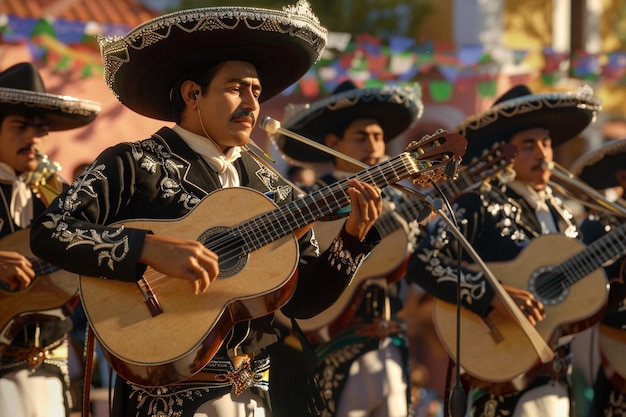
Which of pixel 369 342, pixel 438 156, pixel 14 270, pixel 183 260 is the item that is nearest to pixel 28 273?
pixel 14 270

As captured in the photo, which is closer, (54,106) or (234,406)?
(234,406)

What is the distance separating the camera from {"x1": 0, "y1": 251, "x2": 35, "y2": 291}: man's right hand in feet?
16.6

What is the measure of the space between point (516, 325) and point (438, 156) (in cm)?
198

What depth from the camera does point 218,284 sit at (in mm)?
3672

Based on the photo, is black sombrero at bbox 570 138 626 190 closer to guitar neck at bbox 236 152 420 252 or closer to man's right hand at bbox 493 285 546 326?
man's right hand at bbox 493 285 546 326

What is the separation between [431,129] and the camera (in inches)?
587

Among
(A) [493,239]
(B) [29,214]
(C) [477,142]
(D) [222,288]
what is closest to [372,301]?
(A) [493,239]

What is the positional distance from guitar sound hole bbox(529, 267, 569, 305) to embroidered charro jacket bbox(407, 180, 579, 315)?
0.72ft

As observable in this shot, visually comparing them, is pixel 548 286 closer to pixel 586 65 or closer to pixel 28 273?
pixel 28 273

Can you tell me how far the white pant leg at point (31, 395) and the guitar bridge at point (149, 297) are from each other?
1.90 meters

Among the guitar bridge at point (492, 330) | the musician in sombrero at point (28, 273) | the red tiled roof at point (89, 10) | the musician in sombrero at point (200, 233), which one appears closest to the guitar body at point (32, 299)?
the musician in sombrero at point (28, 273)

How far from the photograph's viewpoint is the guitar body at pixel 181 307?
3.55 meters

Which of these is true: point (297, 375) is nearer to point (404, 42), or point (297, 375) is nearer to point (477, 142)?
point (477, 142)

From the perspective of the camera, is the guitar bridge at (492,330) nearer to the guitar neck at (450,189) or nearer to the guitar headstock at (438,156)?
the guitar neck at (450,189)
